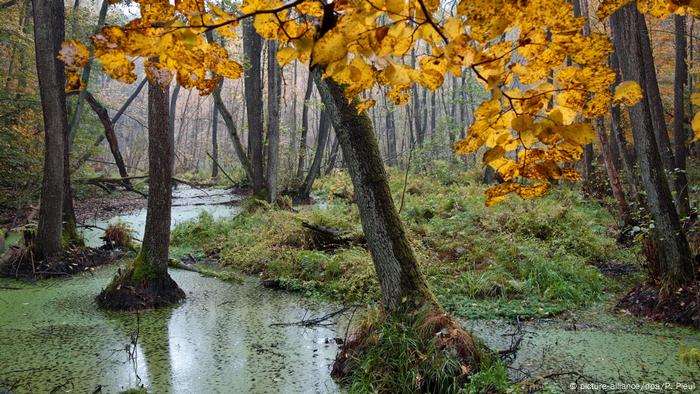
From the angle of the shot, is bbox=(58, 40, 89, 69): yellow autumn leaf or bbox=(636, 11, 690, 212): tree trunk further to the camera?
bbox=(636, 11, 690, 212): tree trunk

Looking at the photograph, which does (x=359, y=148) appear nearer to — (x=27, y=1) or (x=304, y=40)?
(x=304, y=40)

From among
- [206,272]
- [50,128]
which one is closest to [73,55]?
[206,272]

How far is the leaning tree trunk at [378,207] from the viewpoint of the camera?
308cm

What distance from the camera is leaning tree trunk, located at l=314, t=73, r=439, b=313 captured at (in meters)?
3.08

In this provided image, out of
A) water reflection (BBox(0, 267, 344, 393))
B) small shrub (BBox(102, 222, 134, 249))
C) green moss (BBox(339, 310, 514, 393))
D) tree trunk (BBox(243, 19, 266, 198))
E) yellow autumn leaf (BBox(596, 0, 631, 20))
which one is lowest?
water reflection (BBox(0, 267, 344, 393))

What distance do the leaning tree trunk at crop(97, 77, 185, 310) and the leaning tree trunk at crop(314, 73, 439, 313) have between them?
2274 mm

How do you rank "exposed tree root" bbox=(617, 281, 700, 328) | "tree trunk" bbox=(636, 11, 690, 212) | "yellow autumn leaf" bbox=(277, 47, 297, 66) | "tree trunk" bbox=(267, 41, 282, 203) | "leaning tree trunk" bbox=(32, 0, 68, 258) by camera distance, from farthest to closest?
1. "tree trunk" bbox=(267, 41, 282, 203)
2. "tree trunk" bbox=(636, 11, 690, 212)
3. "leaning tree trunk" bbox=(32, 0, 68, 258)
4. "exposed tree root" bbox=(617, 281, 700, 328)
5. "yellow autumn leaf" bbox=(277, 47, 297, 66)

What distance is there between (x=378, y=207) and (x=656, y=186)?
246 cm

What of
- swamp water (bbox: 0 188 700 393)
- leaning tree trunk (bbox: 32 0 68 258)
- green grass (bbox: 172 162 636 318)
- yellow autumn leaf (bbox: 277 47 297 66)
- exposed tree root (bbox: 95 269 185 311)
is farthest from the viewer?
leaning tree trunk (bbox: 32 0 68 258)

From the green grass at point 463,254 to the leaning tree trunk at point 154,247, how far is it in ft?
4.29

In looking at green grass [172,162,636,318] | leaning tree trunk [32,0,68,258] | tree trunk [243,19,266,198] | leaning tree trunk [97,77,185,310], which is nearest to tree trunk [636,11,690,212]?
green grass [172,162,636,318]

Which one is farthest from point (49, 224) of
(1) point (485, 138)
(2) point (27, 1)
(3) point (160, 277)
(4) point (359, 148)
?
(2) point (27, 1)

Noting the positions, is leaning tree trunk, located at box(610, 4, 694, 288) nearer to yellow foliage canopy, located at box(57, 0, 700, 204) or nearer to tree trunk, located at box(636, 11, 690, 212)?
tree trunk, located at box(636, 11, 690, 212)

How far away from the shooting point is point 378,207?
3.09 meters
